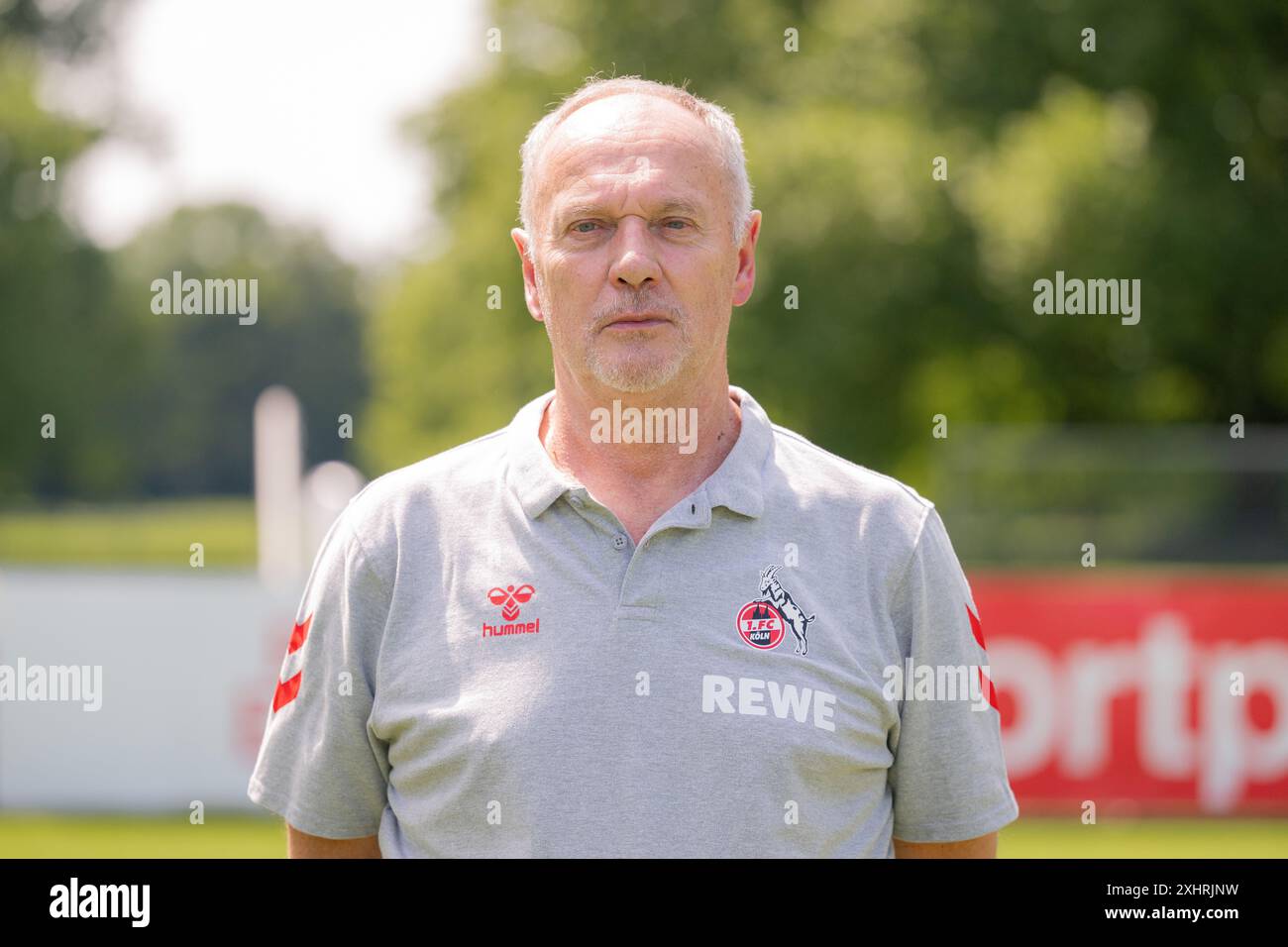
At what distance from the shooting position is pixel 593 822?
262cm

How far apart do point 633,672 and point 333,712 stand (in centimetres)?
58

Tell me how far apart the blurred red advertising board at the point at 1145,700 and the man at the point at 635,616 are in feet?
24.9

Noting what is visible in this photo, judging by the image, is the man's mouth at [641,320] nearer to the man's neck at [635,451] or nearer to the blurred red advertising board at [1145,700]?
the man's neck at [635,451]

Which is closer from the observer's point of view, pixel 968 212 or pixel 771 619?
pixel 771 619

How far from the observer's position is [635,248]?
2.78 metres

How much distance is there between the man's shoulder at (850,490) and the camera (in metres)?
2.82

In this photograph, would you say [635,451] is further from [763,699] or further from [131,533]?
[131,533]

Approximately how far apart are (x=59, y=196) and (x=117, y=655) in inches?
1188

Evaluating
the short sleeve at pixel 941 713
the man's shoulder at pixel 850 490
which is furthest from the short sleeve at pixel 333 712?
the short sleeve at pixel 941 713

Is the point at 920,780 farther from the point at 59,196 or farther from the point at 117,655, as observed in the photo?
the point at 59,196

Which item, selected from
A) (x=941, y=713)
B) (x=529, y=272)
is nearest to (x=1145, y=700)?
(x=941, y=713)

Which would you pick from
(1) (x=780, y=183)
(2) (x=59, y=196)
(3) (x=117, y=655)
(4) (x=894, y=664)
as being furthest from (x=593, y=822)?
(2) (x=59, y=196)

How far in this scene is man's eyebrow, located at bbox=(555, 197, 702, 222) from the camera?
280 centimetres
